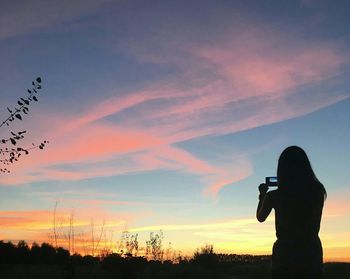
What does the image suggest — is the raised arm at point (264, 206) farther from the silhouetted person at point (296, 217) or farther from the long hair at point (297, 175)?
the long hair at point (297, 175)

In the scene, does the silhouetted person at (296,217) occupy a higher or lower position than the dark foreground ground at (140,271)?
higher

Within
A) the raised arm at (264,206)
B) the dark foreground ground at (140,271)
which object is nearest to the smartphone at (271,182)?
the raised arm at (264,206)

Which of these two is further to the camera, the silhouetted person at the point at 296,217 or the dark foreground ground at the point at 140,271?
the dark foreground ground at the point at 140,271

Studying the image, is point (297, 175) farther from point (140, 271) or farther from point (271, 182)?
point (140, 271)

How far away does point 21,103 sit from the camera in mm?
5281

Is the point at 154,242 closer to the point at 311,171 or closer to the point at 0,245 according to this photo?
the point at 311,171

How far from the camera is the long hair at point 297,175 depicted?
14.3ft

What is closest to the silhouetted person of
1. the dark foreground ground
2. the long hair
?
the long hair

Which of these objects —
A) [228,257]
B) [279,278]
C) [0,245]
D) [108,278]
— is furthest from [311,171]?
[0,245]

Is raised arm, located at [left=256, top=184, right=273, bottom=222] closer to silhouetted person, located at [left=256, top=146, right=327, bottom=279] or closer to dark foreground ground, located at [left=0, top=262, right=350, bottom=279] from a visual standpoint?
silhouetted person, located at [left=256, top=146, right=327, bottom=279]

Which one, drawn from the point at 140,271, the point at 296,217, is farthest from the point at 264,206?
the point at 140,271

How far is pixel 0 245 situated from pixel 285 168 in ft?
124

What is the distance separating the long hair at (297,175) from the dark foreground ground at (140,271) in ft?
30.1

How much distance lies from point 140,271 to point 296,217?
11.8m
